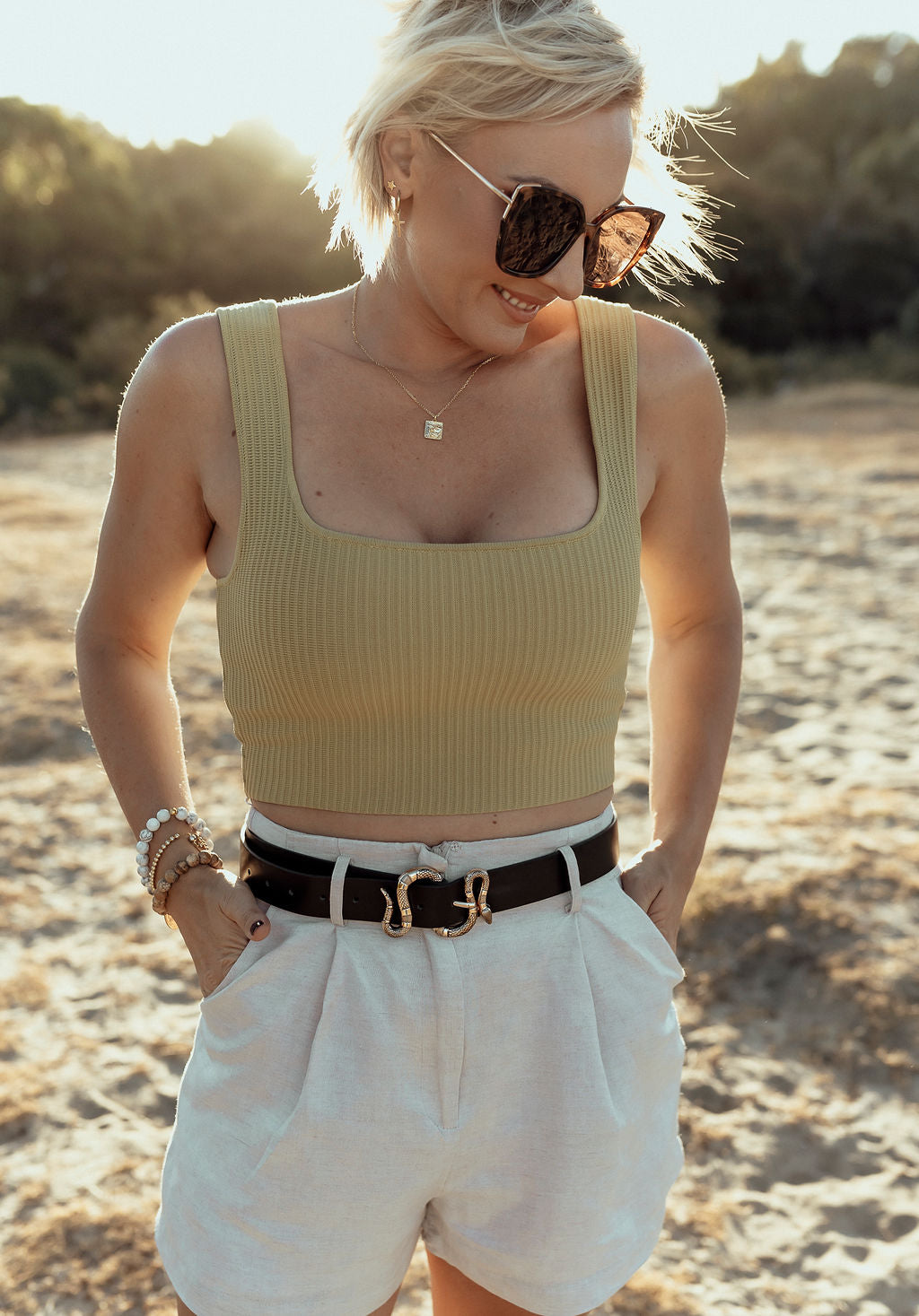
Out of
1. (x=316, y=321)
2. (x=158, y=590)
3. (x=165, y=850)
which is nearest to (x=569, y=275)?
(x=316, y=321)

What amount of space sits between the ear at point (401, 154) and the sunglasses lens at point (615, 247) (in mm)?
216

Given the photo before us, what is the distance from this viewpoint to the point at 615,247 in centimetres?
130

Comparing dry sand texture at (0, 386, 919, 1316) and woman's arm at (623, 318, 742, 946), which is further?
dry sand texture at (0, 386, 919, 1316)

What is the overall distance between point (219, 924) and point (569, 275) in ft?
2.66

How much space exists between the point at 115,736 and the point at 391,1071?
52cm

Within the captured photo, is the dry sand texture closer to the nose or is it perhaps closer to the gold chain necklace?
the gold chain necklace

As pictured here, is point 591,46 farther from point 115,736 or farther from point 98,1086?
point 98,1086

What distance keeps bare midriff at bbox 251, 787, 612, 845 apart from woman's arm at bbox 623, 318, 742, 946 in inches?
7.4

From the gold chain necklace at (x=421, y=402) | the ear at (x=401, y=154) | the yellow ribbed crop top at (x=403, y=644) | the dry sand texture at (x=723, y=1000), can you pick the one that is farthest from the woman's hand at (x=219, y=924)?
the dry sand texture at (x=723, y=1000)

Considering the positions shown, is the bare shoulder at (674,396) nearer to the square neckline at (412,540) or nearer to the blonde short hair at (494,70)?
the square neckline at (412,540)

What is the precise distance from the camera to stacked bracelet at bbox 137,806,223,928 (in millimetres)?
1353

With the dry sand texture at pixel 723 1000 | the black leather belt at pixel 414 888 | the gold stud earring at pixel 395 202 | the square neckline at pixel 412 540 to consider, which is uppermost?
the gold stud earring at pixel 395 202

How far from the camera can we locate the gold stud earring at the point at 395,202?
130 cm

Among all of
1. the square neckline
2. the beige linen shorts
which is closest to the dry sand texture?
the beige linen shorts
